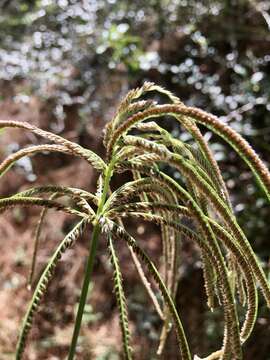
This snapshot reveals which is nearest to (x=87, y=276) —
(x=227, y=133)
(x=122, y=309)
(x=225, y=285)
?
(x=122, y=309)

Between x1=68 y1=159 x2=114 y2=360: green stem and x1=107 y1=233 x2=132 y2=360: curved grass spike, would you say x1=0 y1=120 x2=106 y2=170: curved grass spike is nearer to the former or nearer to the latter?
x1=68 y1=159 x2=114 y2=360: green stem

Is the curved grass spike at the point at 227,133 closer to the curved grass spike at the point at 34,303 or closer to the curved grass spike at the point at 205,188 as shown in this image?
the curved grass spike at the point at 205,188

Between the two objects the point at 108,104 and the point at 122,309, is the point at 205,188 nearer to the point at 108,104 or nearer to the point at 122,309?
the point at 122,309

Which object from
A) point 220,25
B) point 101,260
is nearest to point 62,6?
point 220,25

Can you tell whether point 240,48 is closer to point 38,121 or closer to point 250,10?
point 250,10

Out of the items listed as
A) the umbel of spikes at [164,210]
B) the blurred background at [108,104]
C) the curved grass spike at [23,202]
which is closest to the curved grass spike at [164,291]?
the umbel of spikes at [164,210]

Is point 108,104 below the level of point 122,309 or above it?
above

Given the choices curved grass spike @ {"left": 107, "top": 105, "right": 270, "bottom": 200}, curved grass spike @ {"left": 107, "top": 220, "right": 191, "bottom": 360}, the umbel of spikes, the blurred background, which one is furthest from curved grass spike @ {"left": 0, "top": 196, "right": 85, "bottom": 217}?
the blurred background

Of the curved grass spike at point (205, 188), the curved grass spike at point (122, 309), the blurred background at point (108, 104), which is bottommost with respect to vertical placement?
the curved grass spike at point (122, 309)

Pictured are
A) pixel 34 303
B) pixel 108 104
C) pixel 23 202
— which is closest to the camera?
pixel 34 303

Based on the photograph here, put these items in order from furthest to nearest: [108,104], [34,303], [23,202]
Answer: [108,104] < [23,202] < [34,303]
